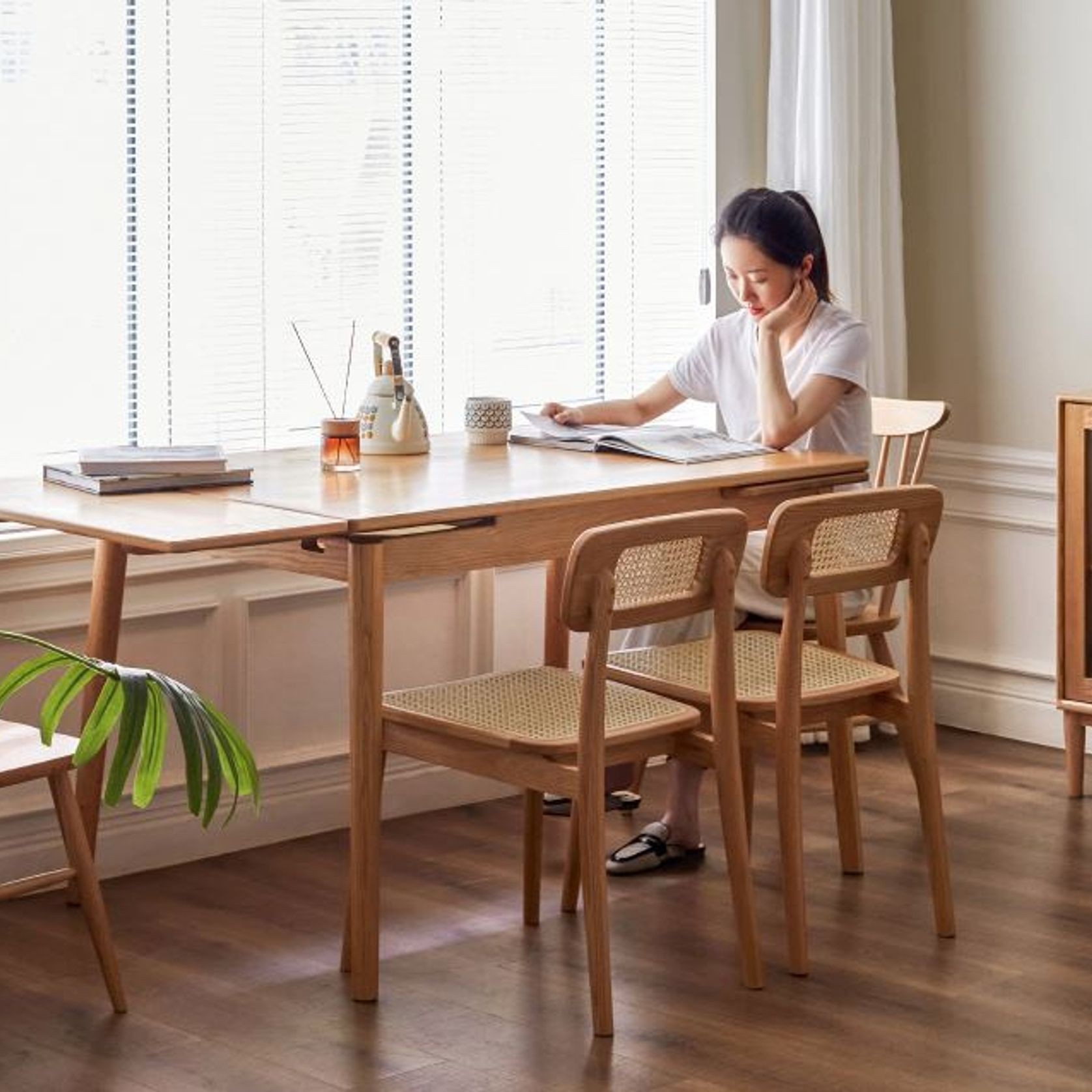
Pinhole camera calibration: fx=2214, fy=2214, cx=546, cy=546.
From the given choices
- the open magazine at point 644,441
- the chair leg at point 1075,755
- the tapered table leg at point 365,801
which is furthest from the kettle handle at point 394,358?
the chair leg at point 1075,755

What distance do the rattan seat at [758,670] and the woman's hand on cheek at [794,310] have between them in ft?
2.09

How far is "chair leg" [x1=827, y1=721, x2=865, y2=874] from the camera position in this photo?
3961 millimetres

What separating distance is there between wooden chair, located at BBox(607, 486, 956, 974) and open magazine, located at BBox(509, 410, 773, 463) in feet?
1.22

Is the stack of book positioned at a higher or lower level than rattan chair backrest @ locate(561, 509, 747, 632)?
higher

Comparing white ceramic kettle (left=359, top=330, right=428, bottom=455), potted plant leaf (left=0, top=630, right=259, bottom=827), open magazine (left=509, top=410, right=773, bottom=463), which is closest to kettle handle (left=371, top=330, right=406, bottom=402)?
white ceramic kettle (left=359, top=330, right=428, bottom=455)

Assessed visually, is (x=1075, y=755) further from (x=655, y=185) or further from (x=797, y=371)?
(x=655, y=185)

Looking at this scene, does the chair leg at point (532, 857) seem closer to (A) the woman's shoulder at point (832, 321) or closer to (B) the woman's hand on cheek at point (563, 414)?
(B) the woman's hand on cheek at point (563, 414)

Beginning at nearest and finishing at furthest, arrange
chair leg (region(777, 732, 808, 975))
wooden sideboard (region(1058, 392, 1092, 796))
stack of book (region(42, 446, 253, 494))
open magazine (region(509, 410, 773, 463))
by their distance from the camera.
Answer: chair leg (region(777, 732, 808, 975))
stack of book (region(42, 446, 253, 494))
open magazine (region(509, 410, 773, 463))
wooden sideboard (region(1058, 392, 1092, 796))

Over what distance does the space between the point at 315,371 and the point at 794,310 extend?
0.92 metres

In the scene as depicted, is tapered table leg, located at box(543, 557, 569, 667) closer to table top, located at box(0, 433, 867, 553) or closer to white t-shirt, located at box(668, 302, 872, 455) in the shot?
table top, located at box(0, 433, 867, 553)

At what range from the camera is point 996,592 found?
5.14 metres

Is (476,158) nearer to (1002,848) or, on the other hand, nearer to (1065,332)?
(1065,332)

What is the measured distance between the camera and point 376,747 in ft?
11.0

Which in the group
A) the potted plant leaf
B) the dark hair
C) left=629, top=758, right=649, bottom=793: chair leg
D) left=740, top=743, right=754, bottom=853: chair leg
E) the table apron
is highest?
the dark hair
